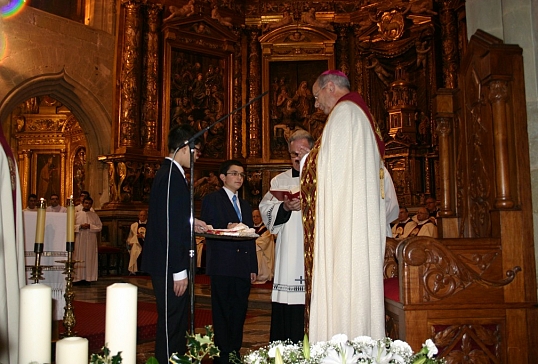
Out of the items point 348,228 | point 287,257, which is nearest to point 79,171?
point 287,257

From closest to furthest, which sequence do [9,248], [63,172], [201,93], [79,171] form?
[9,248] → [201,93] → [79,171] → [63,172]

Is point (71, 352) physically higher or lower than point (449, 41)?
lower

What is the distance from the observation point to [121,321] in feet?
3.08

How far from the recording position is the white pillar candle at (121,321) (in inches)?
36.6

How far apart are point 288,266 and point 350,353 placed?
10.2 ft

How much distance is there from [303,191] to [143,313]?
13.4 feet

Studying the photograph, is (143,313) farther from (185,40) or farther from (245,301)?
(185,40)

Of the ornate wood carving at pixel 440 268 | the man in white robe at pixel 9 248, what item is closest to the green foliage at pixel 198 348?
the man in white robe at pixel 9 248

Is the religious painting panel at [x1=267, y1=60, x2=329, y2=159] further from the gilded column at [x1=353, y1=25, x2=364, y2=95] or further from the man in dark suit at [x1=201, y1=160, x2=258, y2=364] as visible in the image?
the man in dark suit at [x1=201, y1=160, x2=258, y2=364]

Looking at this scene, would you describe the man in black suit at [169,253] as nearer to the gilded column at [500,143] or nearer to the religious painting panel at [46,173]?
the gilded column at [500,143]

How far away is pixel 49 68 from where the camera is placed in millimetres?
12562

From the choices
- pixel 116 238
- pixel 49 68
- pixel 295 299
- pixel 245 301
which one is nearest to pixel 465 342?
pixel 295 299

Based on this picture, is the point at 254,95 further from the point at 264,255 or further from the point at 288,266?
the point at 288,266

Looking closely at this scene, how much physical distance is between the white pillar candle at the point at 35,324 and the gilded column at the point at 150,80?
1277 centimetres
